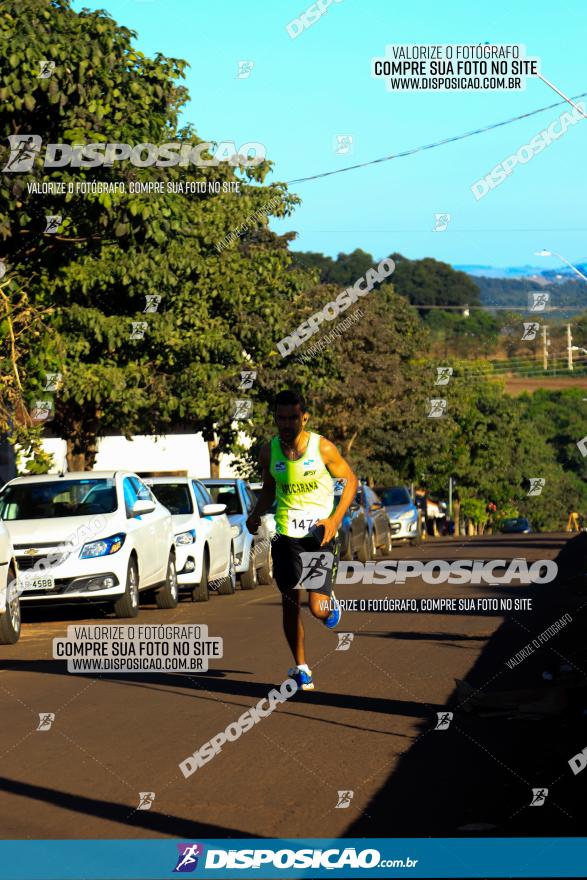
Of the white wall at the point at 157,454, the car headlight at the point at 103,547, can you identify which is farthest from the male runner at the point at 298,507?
the white wall at the point at 157,454

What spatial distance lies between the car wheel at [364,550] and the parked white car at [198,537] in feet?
21.1

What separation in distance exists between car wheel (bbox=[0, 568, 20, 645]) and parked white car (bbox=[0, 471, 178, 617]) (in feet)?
1.33

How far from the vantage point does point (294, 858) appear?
5.70 meters

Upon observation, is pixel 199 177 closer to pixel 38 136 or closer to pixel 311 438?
pixel 38 136

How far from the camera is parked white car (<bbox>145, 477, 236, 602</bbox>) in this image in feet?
60.4

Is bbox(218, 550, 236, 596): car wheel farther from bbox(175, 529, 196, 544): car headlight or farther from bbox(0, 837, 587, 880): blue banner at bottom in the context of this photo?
bbox(0, 837, 587, 880): blue banner at bottom

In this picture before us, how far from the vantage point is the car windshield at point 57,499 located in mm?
15984

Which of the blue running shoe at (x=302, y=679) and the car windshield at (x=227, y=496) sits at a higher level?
the blue running shoe at (x=302, y=679)

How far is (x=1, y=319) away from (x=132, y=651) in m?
6.80

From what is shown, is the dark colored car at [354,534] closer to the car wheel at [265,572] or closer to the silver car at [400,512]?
the car wheel at [265,572]

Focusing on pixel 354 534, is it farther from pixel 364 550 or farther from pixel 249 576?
pixel 249 576

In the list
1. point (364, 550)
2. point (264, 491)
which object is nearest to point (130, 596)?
point (264, 491)

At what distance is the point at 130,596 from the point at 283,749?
7468 mm

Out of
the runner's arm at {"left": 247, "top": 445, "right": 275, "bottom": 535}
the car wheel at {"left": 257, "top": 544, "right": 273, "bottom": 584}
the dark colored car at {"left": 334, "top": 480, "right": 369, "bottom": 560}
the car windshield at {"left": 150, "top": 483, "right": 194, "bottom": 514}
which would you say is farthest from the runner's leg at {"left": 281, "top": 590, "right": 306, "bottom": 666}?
the dark colored car at {"left": 334, "top": 480, "right": 369, "bottom": 560}
